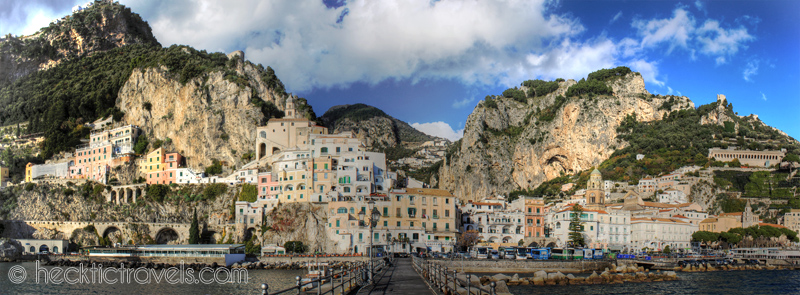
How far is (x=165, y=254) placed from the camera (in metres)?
67.3

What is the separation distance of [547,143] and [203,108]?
65819mm

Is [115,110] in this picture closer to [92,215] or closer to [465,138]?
[92,215]

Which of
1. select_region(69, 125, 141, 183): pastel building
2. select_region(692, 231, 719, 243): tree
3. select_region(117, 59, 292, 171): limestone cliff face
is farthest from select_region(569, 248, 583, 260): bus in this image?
select_region(69, 125, 141, 183): pastel building

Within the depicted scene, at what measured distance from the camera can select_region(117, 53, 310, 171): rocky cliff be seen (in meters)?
90.4

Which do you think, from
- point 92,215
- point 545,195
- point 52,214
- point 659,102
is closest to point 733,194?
point 545,195

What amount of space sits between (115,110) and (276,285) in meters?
70.4

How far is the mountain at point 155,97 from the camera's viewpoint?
300 ft

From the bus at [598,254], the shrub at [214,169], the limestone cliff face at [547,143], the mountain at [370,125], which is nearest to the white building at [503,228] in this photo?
the bus at [598,254]

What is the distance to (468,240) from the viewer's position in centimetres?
6869

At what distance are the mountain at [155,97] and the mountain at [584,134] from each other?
44142 millimetres

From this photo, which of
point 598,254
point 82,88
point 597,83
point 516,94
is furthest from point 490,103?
point 82,88

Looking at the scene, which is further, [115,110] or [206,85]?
[115,110]

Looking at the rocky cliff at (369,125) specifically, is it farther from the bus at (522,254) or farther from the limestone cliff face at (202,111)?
the bus at (522,254)

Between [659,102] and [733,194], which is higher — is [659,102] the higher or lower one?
the higher one
